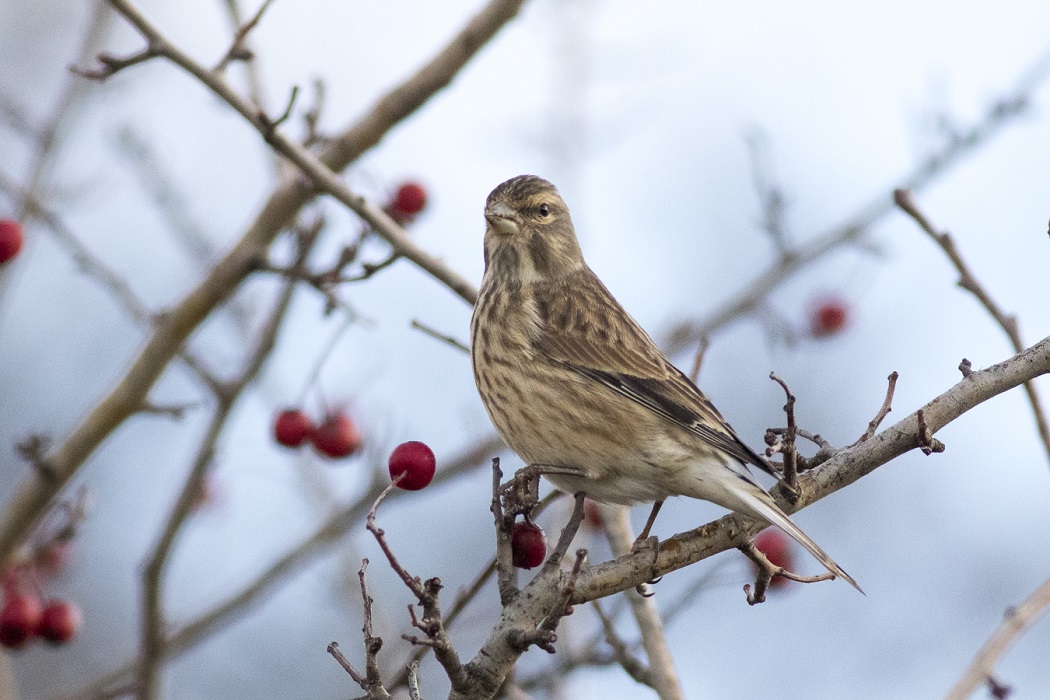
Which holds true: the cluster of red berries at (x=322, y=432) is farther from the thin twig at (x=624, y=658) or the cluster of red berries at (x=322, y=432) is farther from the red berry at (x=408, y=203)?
the thin twig at (x=624, y=658)

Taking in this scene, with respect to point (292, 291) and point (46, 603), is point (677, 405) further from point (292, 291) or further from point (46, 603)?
point (46, 603)

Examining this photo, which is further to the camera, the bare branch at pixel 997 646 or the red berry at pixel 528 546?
the red berry at pixel 528 546

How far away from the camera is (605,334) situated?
599 cm

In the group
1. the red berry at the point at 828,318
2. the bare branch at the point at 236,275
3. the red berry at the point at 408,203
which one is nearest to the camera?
the bare branch at the point at 236,275

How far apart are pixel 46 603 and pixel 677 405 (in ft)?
12.1

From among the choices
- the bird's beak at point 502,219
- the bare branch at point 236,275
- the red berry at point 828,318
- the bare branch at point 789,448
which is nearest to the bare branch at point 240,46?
the bare branch at point 236,275

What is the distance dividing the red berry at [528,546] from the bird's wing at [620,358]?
3.83 feet

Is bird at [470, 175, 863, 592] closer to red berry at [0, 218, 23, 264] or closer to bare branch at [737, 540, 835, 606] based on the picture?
bare branch at [737, 540, 835, 606]

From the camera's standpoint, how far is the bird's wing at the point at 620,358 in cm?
524

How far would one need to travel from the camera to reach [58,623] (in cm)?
630

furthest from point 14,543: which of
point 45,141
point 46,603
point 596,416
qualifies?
point 596,416

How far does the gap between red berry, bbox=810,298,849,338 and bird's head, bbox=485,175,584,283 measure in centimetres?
278

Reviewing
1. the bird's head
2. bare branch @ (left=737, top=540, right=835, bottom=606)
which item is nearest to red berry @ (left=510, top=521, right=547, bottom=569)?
bare branch @ (left=737, top=540, right=835, bottom=606)

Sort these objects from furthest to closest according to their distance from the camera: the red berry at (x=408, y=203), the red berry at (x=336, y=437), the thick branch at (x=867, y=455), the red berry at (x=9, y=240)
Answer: the red berry at (x=408, y=203) → the red berry at (x=336, y=437) → the red berry at (x=9, y=240) → the thick branch at (x=867, y=455)
